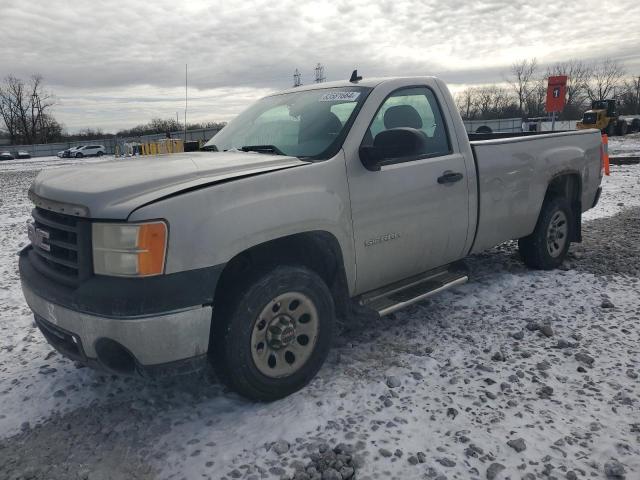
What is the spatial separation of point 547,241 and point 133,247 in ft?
13.9

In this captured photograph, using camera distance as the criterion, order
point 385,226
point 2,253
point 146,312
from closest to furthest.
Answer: point 146,312
point 385,226
point 2,253

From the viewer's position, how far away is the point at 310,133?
3467 mm

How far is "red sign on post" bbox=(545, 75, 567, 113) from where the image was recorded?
1841 centimetres

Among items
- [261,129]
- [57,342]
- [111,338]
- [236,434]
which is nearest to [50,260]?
[57,342]

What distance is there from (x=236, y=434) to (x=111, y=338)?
2.74 ft

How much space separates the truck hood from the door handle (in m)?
1.19

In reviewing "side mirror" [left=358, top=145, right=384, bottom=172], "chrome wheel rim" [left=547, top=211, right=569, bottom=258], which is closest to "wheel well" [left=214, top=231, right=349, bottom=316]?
"side mirror" [left=358, top=145, right=384, bottom=172]

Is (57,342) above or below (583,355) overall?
above

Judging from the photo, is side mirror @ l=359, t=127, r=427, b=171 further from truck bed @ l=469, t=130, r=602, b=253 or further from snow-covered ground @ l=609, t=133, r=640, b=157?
snow-covered ground @ l=609, t=133, r=640, b=157

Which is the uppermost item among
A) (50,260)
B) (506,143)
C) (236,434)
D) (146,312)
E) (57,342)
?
(506,143)

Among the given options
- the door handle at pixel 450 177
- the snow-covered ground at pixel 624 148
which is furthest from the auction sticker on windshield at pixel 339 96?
the snow-covered ground at pixel 624 148

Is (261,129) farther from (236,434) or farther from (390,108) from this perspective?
(236,434)

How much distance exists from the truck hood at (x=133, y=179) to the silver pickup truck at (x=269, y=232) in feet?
0.04

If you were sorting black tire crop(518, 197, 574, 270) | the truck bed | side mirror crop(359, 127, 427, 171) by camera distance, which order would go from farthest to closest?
black tire crop(518, 197, 574, 270) < the truck bed < side mirror crop(359, 127, 427, 171)
